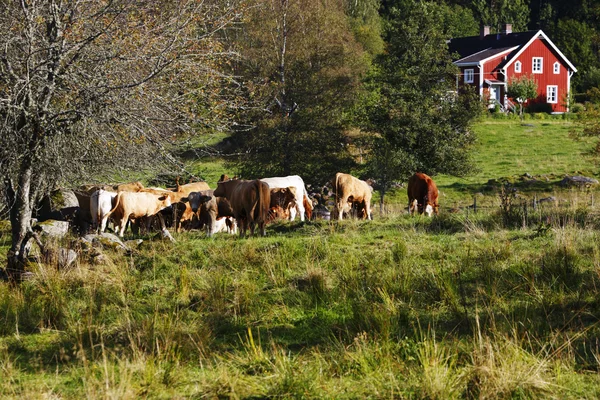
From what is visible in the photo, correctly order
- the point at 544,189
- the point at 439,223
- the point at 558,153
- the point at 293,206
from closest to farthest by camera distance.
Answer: the point at 439,223 → the point at 293,206 → the point at 544,189 → the point at 558,153

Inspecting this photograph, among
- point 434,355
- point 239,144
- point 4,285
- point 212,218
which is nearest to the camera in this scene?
point 434,355

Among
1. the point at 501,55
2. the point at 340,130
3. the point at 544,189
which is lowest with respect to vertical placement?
the point at 544,189

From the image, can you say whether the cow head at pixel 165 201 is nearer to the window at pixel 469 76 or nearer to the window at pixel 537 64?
the window at pixel 469 76

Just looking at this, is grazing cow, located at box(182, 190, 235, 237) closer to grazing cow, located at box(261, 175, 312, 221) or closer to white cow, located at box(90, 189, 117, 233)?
white cow, located at box(90, 189, 117, 233)

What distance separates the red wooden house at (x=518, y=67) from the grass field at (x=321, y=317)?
184ft

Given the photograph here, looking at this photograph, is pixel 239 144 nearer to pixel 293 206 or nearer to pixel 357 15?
pixel 293 206

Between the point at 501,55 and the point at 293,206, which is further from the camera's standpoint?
the point at 501,55

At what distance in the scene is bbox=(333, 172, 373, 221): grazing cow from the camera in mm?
20453

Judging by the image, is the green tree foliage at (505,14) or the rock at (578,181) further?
the green tree foliage at (505,14)

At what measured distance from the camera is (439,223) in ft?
49.6

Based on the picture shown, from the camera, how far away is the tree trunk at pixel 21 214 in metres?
12.5

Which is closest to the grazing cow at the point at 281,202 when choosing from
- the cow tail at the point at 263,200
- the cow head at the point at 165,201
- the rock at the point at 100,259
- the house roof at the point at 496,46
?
the cow head at the point at 165,201

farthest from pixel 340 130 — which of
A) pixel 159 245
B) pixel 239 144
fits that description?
pixel 159 245

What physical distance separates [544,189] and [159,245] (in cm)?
2514
